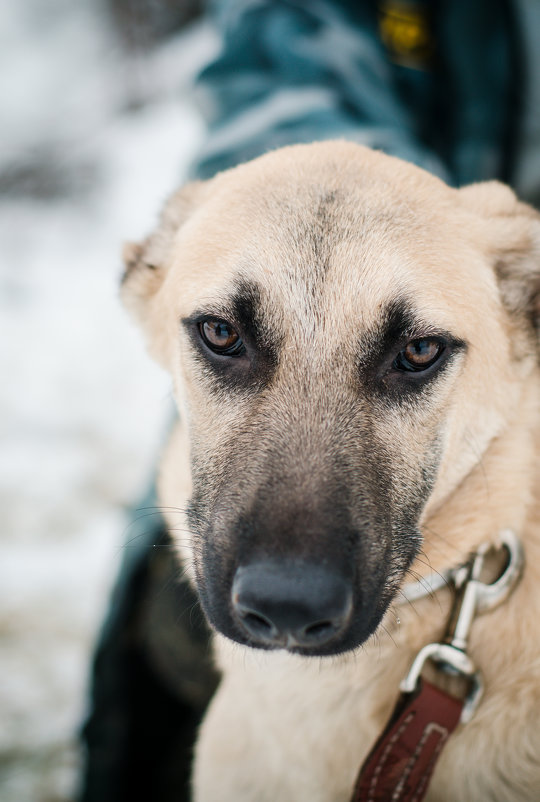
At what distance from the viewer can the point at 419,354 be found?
1.91 metres

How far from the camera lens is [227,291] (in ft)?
6.35

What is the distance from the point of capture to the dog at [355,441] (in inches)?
67.8

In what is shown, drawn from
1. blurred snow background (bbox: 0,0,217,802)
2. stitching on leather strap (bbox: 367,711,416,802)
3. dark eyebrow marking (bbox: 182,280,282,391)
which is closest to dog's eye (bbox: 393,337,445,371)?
dark eyebrow marking (bbox: 182,280,282,391)

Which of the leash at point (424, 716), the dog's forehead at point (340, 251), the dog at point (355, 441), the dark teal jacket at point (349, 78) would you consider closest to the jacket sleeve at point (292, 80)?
the dark teal jacket at point (349, 78)

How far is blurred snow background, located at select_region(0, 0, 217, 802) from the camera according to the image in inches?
147

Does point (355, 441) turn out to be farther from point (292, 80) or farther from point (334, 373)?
point (292, 80)

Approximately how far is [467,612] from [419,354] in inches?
32.0

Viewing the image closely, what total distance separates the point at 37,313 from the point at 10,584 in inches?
122

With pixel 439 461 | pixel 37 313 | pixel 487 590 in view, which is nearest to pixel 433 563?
pixel 487 590

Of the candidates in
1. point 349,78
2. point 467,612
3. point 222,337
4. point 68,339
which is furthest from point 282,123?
point 68,339

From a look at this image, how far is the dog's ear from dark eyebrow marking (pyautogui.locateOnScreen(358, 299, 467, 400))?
35 centimetres

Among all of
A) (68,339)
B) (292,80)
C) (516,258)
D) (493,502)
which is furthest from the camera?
(68,339)

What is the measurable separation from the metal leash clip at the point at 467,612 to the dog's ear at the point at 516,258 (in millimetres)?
774

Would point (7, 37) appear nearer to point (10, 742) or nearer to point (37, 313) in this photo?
point (37, 313)
